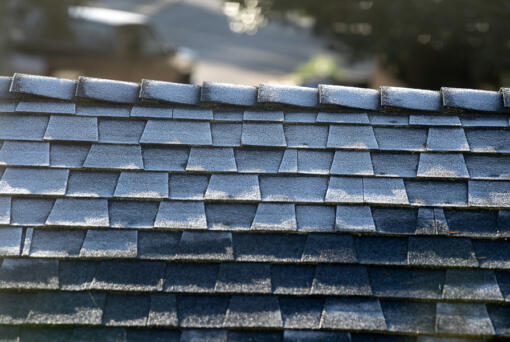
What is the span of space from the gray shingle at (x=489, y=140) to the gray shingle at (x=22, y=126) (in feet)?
7.23

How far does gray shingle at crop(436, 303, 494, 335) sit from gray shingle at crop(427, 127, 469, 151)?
0.79 meters

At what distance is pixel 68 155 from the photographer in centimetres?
271

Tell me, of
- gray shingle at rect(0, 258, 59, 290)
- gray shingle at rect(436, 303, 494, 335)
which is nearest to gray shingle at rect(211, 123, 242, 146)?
gray shingle at rect(0, 258, 59, 290)

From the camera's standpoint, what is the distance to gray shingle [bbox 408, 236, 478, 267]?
2447 millimetres

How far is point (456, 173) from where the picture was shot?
8.71ft

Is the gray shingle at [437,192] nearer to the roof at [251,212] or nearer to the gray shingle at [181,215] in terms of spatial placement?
the roof at [251,212]

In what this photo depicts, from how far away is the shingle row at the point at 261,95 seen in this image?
2.84 m

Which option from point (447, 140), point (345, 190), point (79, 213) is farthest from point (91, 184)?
point (447, 140)

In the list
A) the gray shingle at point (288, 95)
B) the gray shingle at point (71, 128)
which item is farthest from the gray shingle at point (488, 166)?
the gray shingle at point (71, 128)

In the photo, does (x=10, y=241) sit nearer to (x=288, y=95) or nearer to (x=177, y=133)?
(x=177, y=133)

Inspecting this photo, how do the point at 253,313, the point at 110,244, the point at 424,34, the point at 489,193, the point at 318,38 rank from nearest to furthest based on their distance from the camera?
the point at 253,313 < the point at 110,244 < the point at 489,193 < the point at 424,34 < the point at 318,38

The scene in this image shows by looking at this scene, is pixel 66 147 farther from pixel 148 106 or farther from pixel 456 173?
pixel 456 173

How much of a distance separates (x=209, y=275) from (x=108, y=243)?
0.49 meters

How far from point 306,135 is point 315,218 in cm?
47
